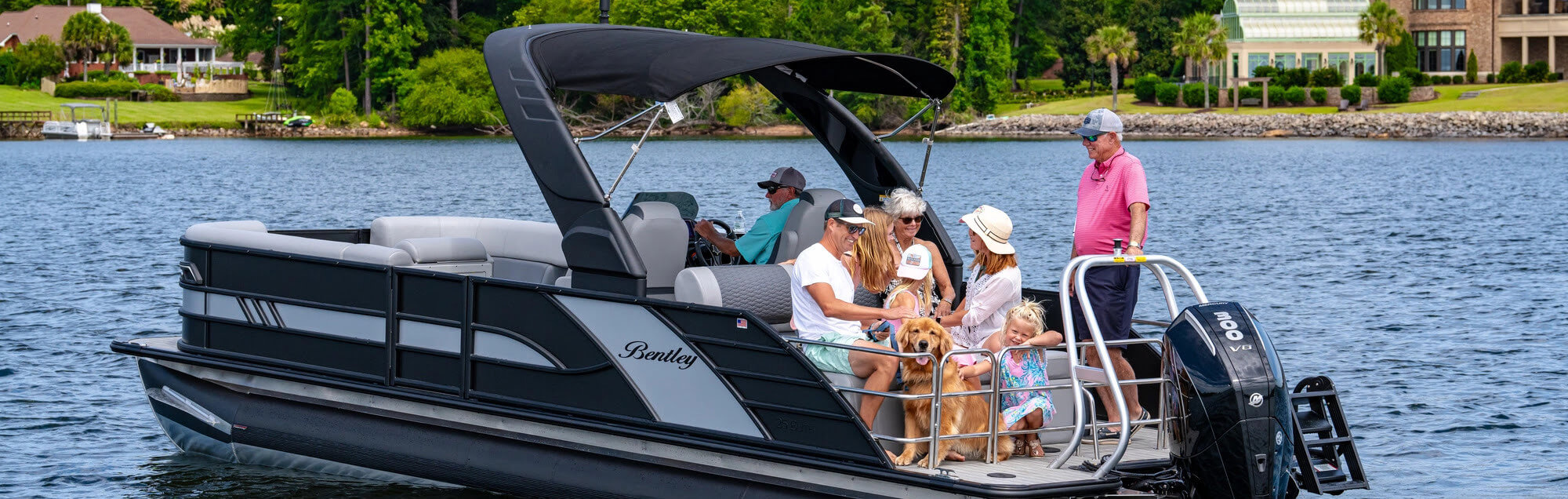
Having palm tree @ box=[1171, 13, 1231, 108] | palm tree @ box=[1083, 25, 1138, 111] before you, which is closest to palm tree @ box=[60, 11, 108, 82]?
palm tree @ box=[1083, 25, 1138, 111]

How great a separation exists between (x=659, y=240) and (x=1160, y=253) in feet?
67.3

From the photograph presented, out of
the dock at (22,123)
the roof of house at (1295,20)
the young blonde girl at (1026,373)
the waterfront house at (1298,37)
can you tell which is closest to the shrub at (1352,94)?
the waterfront house at (1298,37)

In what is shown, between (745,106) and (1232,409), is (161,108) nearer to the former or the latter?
(745,106)

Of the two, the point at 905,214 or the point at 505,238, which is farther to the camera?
the point at 505,238

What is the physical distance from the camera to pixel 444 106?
277ft

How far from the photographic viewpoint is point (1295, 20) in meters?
89.0

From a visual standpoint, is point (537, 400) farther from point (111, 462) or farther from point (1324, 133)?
point (1324, 133)

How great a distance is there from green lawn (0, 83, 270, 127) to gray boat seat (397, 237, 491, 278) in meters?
86.5

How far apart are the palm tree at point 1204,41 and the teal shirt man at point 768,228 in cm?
7984

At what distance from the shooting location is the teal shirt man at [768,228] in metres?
8.91

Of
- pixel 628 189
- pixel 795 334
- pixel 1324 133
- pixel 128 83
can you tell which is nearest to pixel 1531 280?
pixel 795 334

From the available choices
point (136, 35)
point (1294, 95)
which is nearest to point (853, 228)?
point (1294, 95)

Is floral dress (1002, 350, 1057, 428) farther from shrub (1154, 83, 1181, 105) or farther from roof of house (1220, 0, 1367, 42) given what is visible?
roof of house (1220, 0, 1367, 42)

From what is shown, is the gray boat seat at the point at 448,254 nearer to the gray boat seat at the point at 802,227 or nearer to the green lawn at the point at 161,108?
the gray boat seat at the point at 802,227
